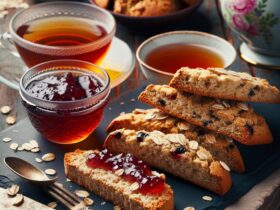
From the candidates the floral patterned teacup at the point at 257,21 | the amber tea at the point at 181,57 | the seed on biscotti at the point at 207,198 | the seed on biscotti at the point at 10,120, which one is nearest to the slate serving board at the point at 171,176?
the seed on biscotti at the point at 207,198

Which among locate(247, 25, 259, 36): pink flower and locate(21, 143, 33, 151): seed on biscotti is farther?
locate(247, 25, 259, 36): pink flower

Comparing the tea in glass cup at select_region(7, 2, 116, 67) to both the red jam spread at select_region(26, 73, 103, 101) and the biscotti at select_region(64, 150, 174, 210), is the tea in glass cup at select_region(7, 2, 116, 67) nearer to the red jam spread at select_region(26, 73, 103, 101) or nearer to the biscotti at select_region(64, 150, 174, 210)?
the red jam spread at select_region(26, 73, 103, 101)

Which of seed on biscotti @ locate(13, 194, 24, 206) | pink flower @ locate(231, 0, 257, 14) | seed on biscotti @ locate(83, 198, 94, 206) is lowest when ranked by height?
seed on biscotti @ locate(83, 198, 94, 206)

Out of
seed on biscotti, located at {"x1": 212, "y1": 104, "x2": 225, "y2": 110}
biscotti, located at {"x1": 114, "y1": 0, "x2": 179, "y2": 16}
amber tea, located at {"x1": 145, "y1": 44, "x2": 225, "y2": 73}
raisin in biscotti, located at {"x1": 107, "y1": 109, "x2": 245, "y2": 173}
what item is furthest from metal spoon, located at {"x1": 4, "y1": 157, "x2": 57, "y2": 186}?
biscotti, located at {"x1": 114, "y1": 0, "x2": 179, "y2": 16}

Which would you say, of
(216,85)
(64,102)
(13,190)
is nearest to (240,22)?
(216,85)

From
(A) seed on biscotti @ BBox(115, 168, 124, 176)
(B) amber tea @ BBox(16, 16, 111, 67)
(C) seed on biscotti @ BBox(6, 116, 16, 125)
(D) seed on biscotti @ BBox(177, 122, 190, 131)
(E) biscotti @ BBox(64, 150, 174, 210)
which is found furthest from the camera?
(B) amber tea @ BBox(16, 16, 111, 67)

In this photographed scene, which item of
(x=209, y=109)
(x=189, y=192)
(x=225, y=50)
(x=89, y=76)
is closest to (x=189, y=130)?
(x=209, y=109)
